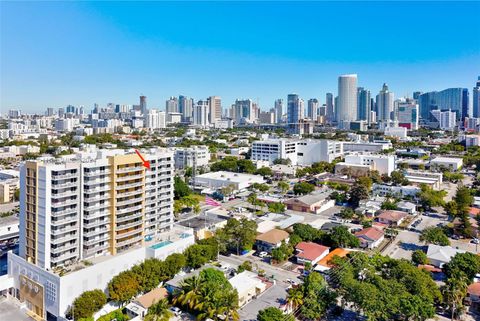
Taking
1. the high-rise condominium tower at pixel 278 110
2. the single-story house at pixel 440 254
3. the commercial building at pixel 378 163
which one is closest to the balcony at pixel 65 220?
the single-story house at pixel 440 254

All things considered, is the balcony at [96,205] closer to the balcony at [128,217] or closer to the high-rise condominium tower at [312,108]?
the balcony at [128,217]

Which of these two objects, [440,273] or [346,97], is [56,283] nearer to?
[440,273]

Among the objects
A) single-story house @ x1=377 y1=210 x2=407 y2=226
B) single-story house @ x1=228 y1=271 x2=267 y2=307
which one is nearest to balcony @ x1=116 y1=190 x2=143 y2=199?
single-story house @ x1=228 y1=271 x2=267 y2=307

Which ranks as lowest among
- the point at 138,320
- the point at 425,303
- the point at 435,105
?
the point at 138,320

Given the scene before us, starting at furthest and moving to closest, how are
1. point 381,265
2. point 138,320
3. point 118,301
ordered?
1. point 381,265
2. point 118,301
3. point 138,320

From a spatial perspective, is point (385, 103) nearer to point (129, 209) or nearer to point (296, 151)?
point (296, 151)

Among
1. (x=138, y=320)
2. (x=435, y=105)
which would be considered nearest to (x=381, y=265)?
(x=138, y=320)
